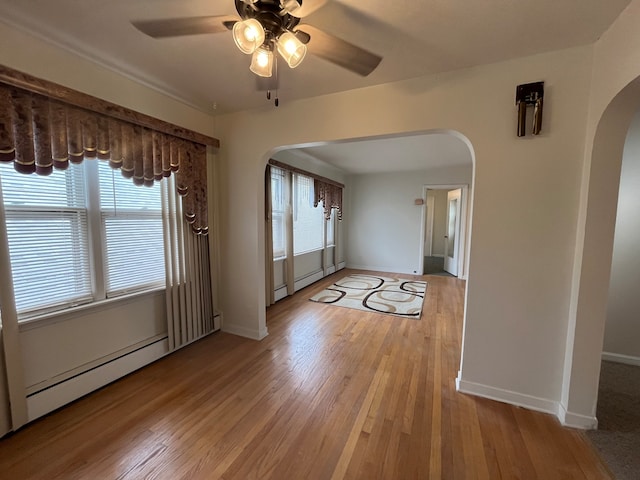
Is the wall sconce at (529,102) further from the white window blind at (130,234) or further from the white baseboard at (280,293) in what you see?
the white baseboard at (280,293)

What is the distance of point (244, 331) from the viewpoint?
2938 millimetres

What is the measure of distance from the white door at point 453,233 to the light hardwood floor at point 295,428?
12.1ft

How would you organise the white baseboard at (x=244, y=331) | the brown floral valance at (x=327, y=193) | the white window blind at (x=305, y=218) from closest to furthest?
1. the white baseboard at (x=244, y=331)
2. the white window blind at (x=305, y=218)
3. the brown floral valance at (x=327, y=193)

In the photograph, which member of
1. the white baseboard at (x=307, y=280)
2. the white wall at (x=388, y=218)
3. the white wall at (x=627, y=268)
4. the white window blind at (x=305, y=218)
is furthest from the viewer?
the white wall at (x=388, y=218)

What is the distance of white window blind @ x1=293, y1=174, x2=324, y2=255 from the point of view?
15.0ft

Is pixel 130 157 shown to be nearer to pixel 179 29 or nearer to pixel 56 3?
pixel 56 3

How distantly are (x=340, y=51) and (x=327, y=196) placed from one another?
13.3 ft

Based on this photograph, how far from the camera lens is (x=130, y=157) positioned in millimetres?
2025

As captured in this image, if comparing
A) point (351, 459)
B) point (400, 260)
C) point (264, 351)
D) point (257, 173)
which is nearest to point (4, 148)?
point (257, 173)

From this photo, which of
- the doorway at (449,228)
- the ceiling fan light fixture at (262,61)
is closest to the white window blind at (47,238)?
the ceiling fan light fixture at (262,61)

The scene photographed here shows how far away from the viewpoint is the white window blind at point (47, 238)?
1589 mm

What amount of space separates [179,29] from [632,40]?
2.10m

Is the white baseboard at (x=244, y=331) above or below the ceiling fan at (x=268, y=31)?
below

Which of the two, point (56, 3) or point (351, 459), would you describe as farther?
point (351, 459)
